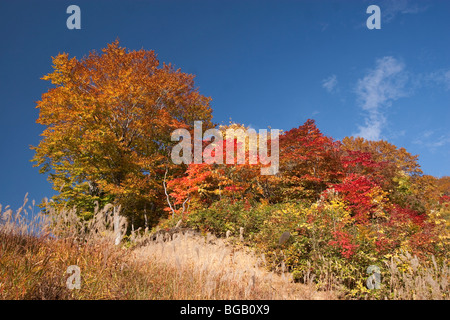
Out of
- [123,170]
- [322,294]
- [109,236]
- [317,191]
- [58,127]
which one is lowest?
[322,294]

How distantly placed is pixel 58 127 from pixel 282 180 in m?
13.4

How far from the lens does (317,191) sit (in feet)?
55.0

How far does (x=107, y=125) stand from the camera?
16781 mm

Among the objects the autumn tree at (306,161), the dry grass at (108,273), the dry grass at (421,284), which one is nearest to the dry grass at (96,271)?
the dry grass at (108,273)

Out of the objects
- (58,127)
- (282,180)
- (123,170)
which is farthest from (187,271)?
(58,127)
